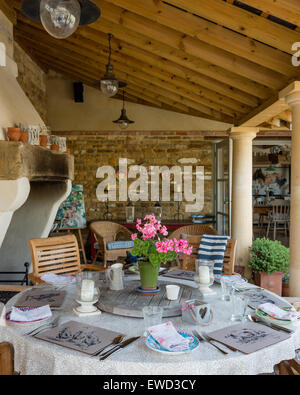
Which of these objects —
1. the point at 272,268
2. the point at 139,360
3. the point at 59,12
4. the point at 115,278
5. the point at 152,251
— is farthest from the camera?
the point at 272,268

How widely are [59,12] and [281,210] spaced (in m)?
8.37

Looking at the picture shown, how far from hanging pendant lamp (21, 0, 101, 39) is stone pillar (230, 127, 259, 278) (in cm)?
379

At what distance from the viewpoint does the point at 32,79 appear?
661 cm

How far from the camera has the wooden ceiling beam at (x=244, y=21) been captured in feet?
9.21

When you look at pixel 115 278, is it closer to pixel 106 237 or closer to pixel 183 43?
pixel 183 43

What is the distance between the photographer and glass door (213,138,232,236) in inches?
245

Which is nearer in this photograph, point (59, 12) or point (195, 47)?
point (59, 12)

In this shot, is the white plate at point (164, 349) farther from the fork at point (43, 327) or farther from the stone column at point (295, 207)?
the stone column at point (295, 207)

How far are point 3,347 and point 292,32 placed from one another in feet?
9.94

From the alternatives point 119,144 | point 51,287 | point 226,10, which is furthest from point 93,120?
point 51,287

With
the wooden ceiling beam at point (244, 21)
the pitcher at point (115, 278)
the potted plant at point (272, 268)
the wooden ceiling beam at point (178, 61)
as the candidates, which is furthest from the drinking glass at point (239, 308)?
the wooden ceiling beam at point (178, 61)

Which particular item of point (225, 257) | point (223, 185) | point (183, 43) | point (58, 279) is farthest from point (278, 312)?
point (223, 185)

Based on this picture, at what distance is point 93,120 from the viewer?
7.54m
